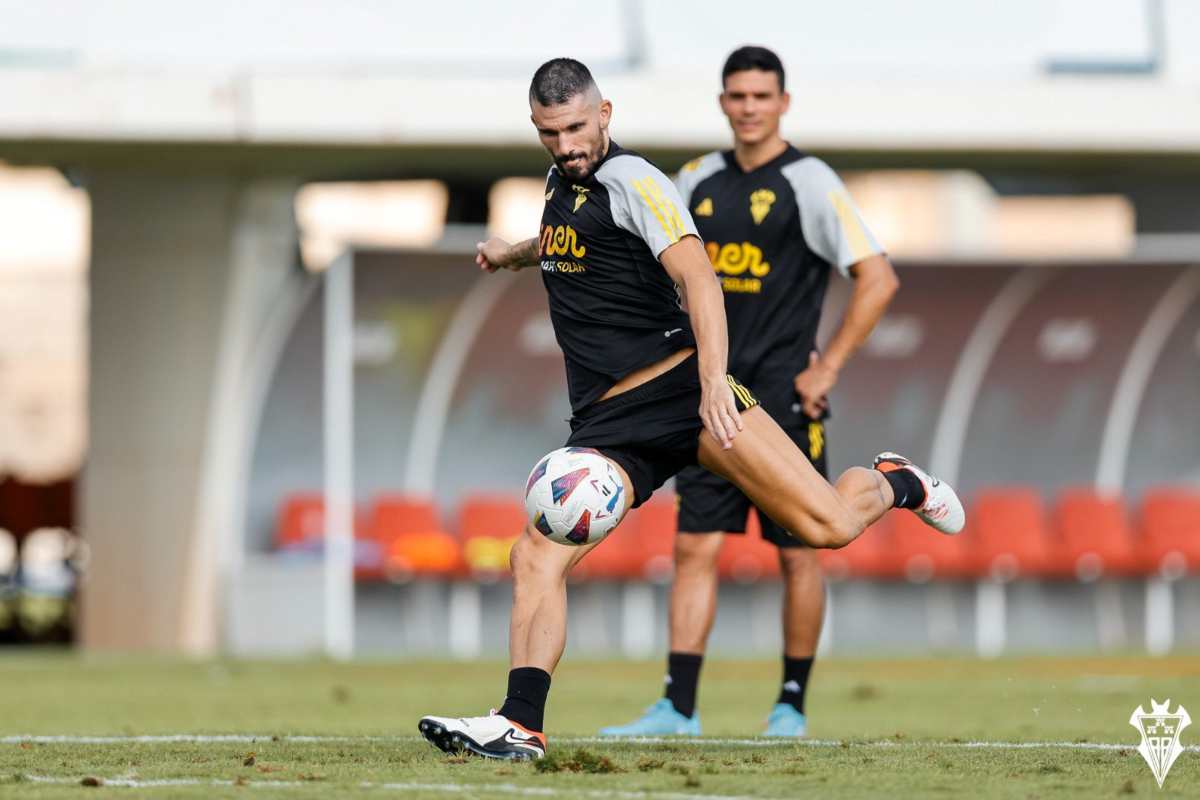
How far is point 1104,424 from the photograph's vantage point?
1930 cm

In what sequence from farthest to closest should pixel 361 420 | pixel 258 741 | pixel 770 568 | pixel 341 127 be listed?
pixel 361 420 < pixel 770 568 < pixel 341 127 < pixel 258 741

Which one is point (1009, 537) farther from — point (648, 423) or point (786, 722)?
point (648, 423)

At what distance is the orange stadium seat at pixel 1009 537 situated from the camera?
17953mm

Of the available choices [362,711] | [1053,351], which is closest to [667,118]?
[1053,351]

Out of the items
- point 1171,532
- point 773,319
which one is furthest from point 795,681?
point 1171,532

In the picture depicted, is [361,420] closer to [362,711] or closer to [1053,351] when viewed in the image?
[1053,351]

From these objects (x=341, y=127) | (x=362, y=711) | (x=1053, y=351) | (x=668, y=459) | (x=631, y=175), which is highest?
(x=341, y=127)

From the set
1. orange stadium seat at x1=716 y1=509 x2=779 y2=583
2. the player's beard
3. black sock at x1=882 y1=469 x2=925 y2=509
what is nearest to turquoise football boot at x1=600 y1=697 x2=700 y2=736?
black sock at x1=882 y1=469 x2=925 y2=509

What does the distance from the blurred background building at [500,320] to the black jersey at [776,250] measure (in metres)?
7.85

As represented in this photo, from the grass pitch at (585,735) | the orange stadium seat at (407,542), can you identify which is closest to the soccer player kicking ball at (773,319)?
the grass pitch at (585,735)

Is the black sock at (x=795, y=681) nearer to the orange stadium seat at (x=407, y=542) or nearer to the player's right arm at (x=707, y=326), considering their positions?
the player's right arm at (x=707, y=326)

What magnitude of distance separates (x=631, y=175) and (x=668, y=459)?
35.5 inches

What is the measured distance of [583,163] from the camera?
19.7ft

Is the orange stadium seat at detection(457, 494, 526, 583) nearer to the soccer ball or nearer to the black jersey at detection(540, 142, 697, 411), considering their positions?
the black jersey at detection(540, 142, 697, 411)
